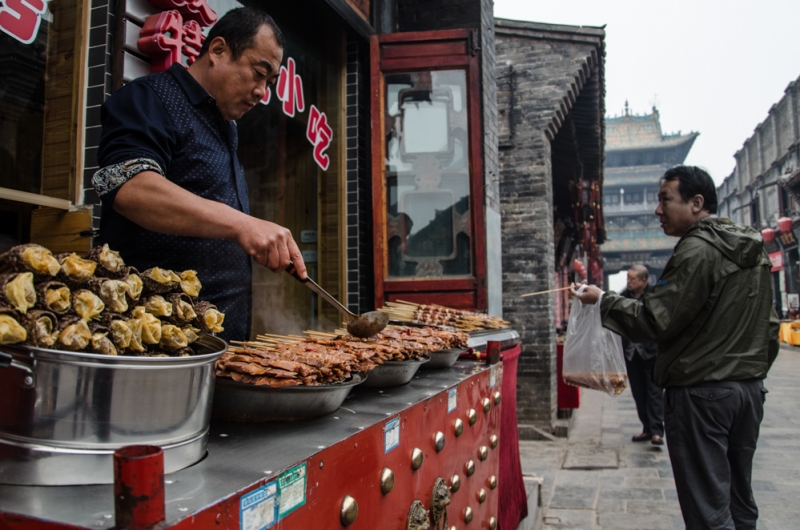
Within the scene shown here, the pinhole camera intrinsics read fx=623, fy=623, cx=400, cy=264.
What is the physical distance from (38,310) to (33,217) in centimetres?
223

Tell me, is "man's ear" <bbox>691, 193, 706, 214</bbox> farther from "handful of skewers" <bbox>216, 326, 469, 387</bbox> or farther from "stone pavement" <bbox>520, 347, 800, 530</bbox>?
"stone pavement" <bbox>520, 347, 800, 530</bbox>

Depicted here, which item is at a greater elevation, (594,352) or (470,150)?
(470,150)

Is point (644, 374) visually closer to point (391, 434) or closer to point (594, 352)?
point (594, 352)

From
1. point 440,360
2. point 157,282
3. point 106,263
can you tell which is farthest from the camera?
point 440,360

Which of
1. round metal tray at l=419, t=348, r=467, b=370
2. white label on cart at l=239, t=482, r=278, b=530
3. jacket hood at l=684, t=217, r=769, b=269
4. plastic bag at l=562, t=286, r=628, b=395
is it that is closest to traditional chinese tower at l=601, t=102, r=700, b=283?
plastic bag at l=562, t=286, r=628, b=395

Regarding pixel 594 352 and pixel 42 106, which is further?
pixel 594 352

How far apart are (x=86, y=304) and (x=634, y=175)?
1920 inches

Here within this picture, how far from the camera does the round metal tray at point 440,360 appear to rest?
279 cm

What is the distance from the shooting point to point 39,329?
97 centimetres

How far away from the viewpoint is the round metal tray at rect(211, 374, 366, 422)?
1442 millimetres

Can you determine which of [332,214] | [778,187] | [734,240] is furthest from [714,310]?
[778,187]

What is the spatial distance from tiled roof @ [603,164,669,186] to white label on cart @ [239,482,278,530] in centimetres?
4746

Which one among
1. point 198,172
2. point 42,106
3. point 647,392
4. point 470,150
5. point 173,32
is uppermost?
point 173,32

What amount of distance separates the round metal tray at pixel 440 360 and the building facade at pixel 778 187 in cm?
2500
